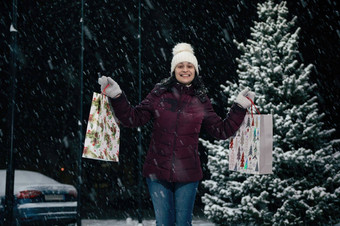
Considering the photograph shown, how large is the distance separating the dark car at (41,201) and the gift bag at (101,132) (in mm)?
5381

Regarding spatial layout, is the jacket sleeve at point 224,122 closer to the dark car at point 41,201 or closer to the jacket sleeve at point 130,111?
the jacket sleeve at point 130,111

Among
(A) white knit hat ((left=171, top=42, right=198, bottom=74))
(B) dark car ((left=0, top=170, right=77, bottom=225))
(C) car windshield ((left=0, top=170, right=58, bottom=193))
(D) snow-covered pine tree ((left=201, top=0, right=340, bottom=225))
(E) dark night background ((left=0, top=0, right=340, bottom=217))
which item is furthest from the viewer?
(E) dark night background ((left=0, top=0, right=340, bottom=217))

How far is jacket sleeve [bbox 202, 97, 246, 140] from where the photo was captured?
3680 mm

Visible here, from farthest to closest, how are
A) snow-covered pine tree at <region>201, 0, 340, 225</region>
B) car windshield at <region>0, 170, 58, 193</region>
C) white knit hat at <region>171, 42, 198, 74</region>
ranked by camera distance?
car windshield at <region>0, 170, 58, 193</region> < snow-covered pine tree at <region>201, 0, 340, 225</region> < white knit hat at <region>171, 42, 198, 74</region>

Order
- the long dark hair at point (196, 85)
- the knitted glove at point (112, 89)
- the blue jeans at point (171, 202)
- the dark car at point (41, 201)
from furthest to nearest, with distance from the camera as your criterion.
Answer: the dark car at point (41, 201), the long dark hair at point (196, 85), the knitted glove at point (112, 89), the blue jeans at point (171, 202)

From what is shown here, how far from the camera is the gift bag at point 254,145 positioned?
12.1ft

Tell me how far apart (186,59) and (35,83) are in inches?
651

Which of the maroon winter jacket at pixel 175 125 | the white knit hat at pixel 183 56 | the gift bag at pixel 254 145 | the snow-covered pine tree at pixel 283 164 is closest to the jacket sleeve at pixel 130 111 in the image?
the maroon winter jacket at pixel 175 125

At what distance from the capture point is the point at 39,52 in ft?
63.8

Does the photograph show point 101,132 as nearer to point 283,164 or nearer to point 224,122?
point 224,122

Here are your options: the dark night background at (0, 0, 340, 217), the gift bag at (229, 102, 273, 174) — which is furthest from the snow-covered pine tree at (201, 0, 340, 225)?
the dark night background at (0, 0, 340, 217)

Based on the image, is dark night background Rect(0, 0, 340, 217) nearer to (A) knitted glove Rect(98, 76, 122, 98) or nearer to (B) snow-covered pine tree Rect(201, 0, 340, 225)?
(B) snow-covered pine tree Rect(201, 0, 340, 225)

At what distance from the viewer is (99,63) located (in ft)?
58.9

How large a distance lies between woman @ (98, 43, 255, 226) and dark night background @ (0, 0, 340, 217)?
10.6 metres
